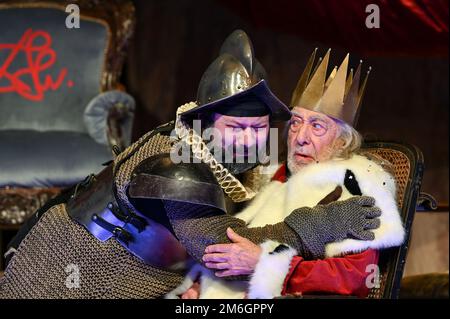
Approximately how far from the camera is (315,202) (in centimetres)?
301

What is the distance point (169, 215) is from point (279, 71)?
2.88m

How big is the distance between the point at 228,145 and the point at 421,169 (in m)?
0.72

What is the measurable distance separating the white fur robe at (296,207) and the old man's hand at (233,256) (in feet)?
0.10

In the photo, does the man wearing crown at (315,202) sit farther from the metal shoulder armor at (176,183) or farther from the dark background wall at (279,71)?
the dark background wall at (279,71)

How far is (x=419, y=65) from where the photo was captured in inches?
217

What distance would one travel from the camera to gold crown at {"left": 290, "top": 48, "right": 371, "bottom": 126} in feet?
10.5

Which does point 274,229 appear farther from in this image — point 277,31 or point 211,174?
point 277,31

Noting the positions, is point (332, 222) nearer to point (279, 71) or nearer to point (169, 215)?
point (169, 215)

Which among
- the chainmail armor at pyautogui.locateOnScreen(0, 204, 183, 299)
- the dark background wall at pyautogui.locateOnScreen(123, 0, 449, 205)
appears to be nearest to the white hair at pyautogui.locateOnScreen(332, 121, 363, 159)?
the chainmail armor at pyautogui.locateOnScreen(0, 204, 183, 299)

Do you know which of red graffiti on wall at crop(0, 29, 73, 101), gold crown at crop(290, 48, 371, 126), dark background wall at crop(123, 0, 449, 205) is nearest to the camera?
gold crown at crop(290, 48, 371, 126)

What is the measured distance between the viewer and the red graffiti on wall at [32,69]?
495 centimetres

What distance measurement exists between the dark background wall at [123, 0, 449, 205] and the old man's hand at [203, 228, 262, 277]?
8.99ft

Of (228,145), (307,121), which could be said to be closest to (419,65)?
(307,121)

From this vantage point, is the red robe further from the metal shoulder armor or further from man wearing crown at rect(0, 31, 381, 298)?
the metal shoulder armor
